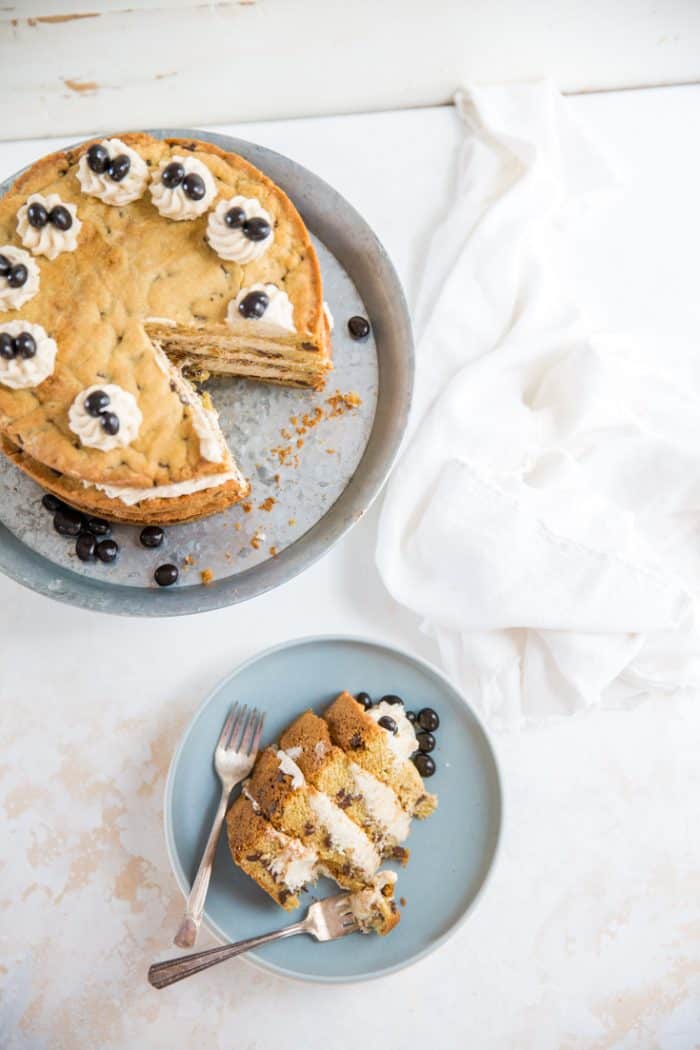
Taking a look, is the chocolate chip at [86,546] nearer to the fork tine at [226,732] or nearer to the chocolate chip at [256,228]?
the fork tine at [226,732]

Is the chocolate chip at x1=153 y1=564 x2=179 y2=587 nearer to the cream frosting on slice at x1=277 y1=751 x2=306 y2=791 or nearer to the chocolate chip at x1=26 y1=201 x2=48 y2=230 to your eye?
the cream frosting on slice at x1=277 y1=751 x2=306 y2=791

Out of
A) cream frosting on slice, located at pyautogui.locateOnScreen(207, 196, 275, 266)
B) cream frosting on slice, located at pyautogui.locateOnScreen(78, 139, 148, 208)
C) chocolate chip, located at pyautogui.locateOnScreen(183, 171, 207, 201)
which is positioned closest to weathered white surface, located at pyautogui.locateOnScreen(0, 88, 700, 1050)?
cream frosting on slice, located at pyautogui.locateOnScreen(207, 196, 275, 266)

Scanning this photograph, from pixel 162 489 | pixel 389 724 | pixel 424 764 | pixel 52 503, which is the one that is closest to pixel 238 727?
pixel 389 724

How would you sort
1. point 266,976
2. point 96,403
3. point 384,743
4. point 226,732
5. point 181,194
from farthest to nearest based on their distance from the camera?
point 266,976, point 226,732, point 384,743, point 181,194, point 96,403

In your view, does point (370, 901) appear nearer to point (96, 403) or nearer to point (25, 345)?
point (96, 403)

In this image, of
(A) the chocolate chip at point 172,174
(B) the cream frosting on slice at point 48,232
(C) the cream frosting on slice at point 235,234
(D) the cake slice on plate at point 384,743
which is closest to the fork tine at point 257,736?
(D) the cake slice on plate at point 384,743
